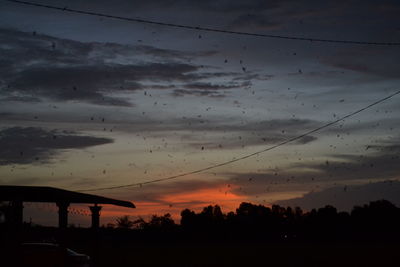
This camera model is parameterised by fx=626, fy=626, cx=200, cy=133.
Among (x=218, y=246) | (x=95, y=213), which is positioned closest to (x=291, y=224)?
(x=218, y=246)

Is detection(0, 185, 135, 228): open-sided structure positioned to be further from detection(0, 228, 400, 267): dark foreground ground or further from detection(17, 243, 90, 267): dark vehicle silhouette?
detection(0, 228, 400, 267): dark foreground ground

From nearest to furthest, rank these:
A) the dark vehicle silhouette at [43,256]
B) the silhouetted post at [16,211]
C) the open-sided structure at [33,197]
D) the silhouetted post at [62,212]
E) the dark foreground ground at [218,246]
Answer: the open-sided structure at [33,197]
the dark vehicle silhouette at [43,256]
the silhouetted post at [16,211]
the silhouetted post at [62,212]
the dark foreground ground at [218,246]

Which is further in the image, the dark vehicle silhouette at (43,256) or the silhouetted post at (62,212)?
the silhouetted post at (62,212)

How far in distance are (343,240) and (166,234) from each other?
27704mm

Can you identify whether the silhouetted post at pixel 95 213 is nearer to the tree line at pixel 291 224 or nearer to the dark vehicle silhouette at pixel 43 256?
the dark vehicle silhouette at pixel 43 256

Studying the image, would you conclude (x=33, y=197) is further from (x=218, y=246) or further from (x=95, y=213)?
(x=218, y=246)

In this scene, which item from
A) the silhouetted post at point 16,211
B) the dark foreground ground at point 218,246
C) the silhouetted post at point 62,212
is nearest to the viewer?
the silhouetted post at point 16,211

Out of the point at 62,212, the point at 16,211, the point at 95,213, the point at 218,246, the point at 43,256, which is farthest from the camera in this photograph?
the point at 218,246

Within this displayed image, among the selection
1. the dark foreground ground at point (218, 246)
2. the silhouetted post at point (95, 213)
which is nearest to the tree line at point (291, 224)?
the dark foreground ground at point (218, 246)

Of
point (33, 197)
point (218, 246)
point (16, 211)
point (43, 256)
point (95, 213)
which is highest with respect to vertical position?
point (33, 197)

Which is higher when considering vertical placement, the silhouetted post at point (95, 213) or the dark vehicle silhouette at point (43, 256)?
the silhouetted post at point (95, 213)

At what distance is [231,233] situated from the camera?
119750 millimetres

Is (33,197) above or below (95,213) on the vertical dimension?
above

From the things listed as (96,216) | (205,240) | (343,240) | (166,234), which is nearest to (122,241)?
(166,234)
